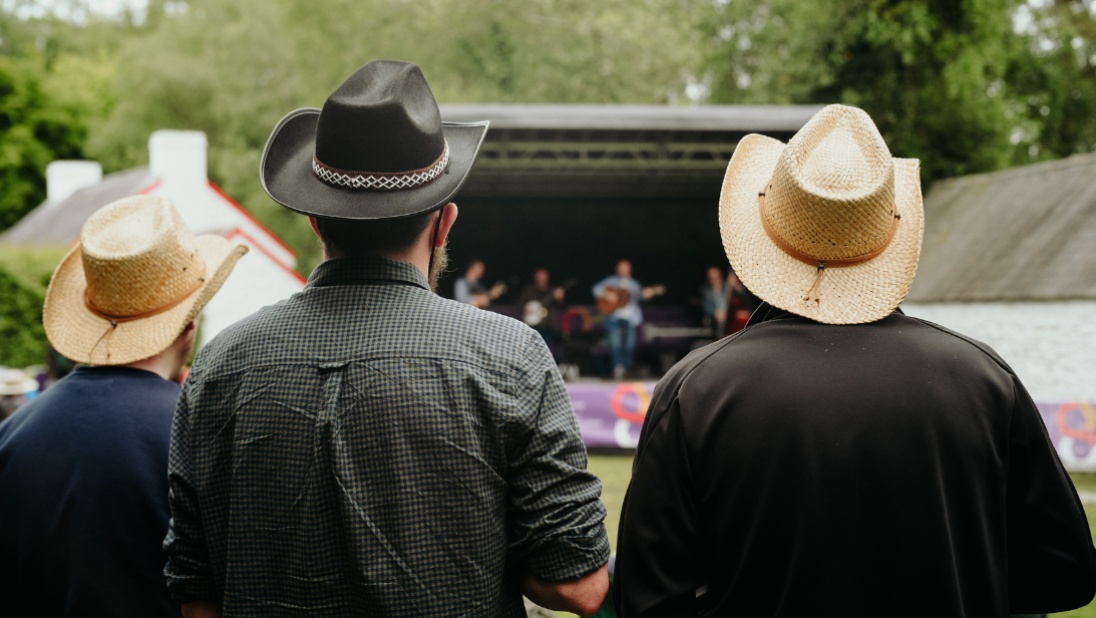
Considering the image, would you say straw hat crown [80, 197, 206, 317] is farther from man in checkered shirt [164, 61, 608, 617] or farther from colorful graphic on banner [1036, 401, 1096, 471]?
colorful graphic on banner [1036, 401, 1096, 471]

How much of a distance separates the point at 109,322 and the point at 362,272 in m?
0.94

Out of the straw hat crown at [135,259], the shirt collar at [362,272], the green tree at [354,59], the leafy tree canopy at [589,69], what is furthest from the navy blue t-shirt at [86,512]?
the green tree at [354,59]

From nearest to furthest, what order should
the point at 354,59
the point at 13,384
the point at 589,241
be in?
the point at 13,384 → the point at 589,241 → the point at 354,59

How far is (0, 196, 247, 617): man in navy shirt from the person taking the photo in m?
1.61

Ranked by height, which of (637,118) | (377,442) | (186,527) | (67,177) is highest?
(377,442)

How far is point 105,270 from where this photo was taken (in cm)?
181

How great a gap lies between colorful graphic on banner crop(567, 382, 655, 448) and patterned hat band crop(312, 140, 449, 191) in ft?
18.3

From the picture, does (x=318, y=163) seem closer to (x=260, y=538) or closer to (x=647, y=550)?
(x=260, y=538)

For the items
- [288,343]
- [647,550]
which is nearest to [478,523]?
[647,550]

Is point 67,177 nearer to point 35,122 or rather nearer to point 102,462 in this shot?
point 35,122

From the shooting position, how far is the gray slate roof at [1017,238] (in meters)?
8.94

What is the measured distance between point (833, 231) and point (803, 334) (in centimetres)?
21

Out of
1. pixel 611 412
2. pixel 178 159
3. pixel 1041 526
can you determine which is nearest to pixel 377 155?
pixel 1041 526

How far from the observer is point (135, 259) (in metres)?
1.82
